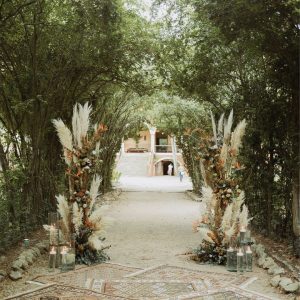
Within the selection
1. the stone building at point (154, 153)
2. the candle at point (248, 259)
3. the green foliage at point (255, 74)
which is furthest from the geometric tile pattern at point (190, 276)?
the stone building at point (154, 153)

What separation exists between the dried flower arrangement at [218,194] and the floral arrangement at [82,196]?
1.41 meters

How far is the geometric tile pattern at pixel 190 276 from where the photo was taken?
5.21 metres

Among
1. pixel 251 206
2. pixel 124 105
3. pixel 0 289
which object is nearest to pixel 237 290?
pixel 0 289

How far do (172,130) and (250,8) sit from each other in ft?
45.5

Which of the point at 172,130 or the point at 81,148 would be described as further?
the point at 172,130

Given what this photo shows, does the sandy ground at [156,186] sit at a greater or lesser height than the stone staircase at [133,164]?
lesser

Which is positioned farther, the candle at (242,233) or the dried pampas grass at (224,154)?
the dried pampas grass at (224,154)

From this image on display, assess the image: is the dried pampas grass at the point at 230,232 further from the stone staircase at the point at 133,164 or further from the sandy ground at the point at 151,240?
the stone staircase at the point at 133,164

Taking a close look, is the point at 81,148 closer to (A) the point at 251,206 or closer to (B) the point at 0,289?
(B) the point at 0,289

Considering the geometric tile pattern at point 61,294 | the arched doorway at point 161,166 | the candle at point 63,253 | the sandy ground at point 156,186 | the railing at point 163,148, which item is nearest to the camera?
the geometric tile pattern at point 61,294

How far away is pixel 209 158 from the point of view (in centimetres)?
637

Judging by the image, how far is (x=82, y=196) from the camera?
618cm

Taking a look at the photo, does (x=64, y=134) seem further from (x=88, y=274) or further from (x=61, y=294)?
(x=61, y=294)

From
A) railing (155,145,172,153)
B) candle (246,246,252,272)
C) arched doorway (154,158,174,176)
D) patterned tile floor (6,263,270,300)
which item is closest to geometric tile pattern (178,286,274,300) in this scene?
patterned tile floor (6,263,270,300)
